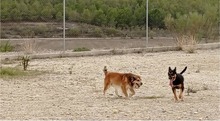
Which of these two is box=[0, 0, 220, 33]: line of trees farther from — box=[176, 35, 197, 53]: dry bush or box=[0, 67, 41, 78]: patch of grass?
box=[0, 67, 41, 78]: patch of grass

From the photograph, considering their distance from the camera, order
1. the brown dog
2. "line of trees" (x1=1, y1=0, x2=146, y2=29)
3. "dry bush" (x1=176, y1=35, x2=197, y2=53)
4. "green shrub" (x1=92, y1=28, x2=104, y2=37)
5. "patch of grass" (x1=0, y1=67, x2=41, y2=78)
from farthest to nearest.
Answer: "green shrub" (x1=92, y1=28, x2=104, y2=37) → "line of trees" (x1=1, y1=0, x2=146, y2=29) → "dry bush" (x1=176, y1=35, x2=197, y2=53) → "patch of grass" (x1=0, y1=67, x2=41, y2=78) → the brown dog

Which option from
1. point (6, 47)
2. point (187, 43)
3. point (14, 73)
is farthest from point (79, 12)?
point (14, 73)

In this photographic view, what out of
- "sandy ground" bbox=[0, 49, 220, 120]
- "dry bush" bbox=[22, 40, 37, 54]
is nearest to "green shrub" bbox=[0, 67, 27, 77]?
"sandy ground" bbox=[0, 49, 220, 120]

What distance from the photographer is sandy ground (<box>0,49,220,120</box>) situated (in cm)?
943

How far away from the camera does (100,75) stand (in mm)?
15211

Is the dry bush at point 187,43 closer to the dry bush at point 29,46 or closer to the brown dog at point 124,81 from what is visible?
the dry bush at point 29,46

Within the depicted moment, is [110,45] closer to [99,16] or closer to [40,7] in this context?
[99,16]

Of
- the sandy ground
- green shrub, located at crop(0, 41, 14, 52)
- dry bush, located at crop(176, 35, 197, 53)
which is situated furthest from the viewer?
green shrub, located at crop(0, 41, 14, 52)

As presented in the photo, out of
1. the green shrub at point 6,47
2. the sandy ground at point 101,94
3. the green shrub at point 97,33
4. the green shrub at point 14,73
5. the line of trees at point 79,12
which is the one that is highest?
the line of trees at point 79,12

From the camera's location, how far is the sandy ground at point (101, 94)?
9430 mm

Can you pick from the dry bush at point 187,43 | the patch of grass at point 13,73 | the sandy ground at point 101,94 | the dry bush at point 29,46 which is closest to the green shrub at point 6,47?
the dry bush at point 29,46

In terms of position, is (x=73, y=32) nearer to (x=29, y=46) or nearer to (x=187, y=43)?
(x=29, y=46)

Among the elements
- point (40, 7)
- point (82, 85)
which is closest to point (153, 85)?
point (82, 85)

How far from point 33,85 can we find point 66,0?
10.4 metres
